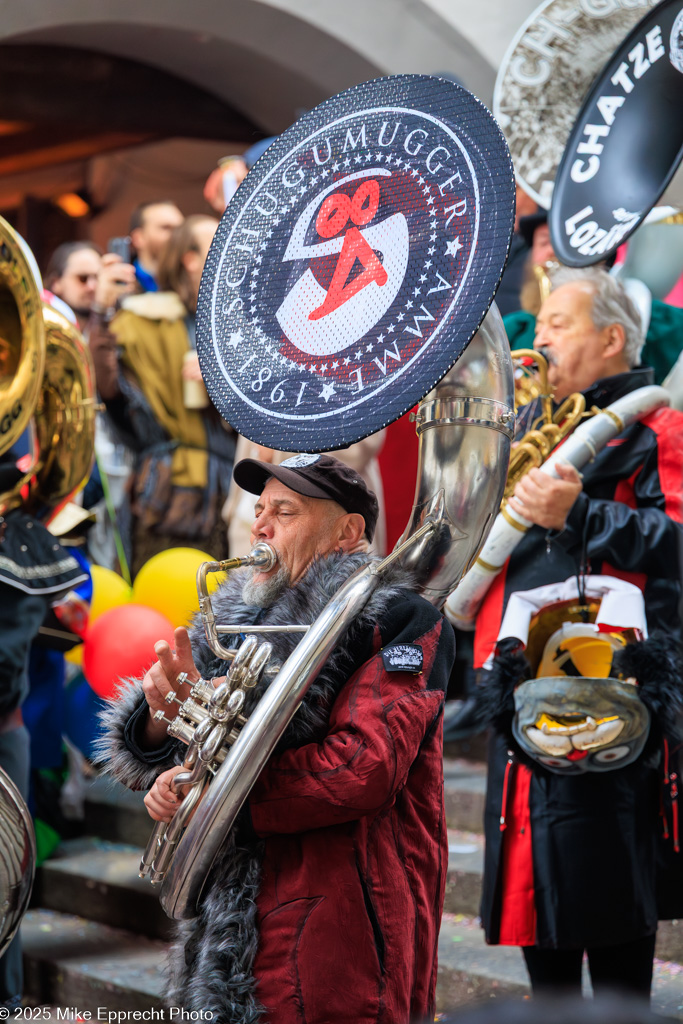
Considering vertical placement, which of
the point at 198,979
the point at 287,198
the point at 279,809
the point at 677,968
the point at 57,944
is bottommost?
the point at 57,944

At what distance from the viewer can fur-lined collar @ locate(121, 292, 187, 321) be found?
5457 mm

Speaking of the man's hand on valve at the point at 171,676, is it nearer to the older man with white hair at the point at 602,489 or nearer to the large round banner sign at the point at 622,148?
the older man with white hair at the point at 602,489

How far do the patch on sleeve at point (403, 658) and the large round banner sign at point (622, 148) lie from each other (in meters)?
1.30

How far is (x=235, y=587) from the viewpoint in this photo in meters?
2.08

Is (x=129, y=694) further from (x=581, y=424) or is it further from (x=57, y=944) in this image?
(x=57, y=944)

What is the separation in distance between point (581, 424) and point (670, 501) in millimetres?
279

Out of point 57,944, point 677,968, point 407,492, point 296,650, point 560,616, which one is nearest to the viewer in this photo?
point 296,650

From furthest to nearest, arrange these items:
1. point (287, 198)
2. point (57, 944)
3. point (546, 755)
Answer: point (57, 944)
point (546, 755)
point (287, 198)

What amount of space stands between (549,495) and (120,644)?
1690 mm

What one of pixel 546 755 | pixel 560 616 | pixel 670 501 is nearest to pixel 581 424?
pixel 670 501

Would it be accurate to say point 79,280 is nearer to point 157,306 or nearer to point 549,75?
point 157,306

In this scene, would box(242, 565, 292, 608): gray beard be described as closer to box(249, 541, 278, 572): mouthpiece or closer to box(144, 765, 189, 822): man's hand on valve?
box(249, 541, 278, 572): mouthpiece

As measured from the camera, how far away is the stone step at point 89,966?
3.46m

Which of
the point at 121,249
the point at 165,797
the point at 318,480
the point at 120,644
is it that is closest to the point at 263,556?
the point at 318,480
